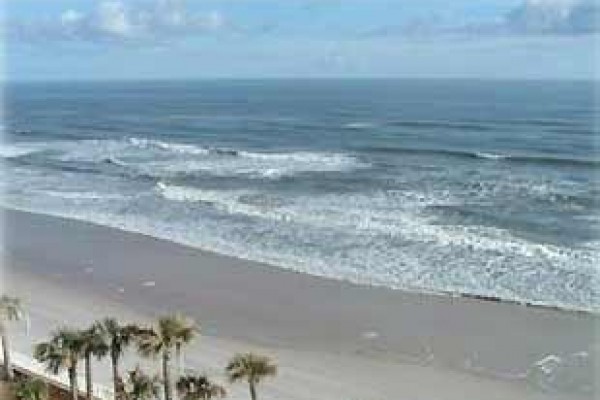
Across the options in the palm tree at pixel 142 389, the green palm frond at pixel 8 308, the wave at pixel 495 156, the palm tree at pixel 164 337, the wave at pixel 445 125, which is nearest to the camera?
the palm tree at pixel 164 337

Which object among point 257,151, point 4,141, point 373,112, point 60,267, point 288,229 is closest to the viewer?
point 60,267

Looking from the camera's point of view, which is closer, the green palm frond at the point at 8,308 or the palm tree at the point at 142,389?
the palm tree at the point at 142,389

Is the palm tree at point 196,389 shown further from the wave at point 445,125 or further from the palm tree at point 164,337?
the wave at point 445,125

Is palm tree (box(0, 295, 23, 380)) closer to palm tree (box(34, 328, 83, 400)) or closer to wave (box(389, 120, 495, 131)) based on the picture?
palm tree (box(34, 328, 83, 400))

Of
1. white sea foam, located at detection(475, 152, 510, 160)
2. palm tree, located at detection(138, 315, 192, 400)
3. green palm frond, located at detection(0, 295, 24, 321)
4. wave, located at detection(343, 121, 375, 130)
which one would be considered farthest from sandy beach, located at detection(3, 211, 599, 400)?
wave, located at detection(343, 121, 375, 130)

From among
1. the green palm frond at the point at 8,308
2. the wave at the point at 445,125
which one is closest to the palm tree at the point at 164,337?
the green palm frond at the point at 8,308

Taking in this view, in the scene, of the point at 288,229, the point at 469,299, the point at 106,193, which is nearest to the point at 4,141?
the point at 106,193

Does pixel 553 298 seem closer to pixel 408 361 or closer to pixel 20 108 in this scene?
pixel 408 361
